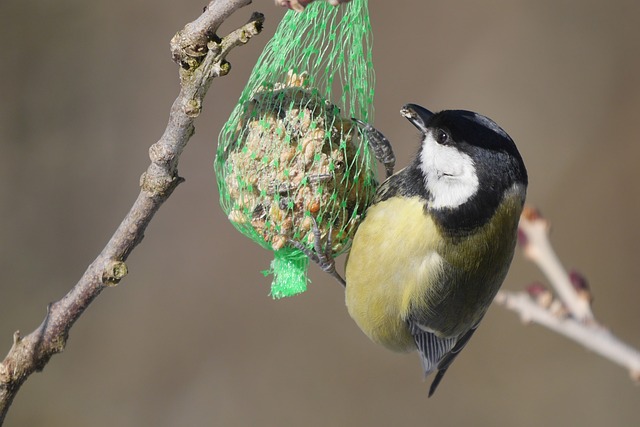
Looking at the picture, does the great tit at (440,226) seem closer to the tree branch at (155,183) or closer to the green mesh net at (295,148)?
the green mesh net at (295,148)

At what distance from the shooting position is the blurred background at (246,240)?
4.45 m

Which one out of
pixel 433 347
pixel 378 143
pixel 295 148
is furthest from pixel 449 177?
pixel 433 347

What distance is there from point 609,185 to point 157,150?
372 cm

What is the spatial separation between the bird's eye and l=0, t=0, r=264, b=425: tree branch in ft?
2.78

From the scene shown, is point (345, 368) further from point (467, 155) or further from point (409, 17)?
point (467, 155)

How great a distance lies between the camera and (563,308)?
129cm

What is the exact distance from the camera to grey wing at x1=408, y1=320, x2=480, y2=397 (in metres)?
2.66

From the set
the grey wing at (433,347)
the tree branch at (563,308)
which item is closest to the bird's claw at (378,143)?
the grey wing at (433,347)

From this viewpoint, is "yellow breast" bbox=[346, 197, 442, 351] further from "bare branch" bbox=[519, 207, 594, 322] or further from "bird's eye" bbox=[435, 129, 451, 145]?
"bare branch" bbox=[519, 207, 594, 322]

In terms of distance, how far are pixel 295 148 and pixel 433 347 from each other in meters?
0.96

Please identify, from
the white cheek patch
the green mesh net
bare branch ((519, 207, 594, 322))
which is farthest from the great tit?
bare branch ((519, 207, 594, 322))

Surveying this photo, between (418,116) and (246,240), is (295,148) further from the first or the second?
(246,240)

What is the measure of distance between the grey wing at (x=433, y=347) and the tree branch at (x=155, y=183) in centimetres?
113

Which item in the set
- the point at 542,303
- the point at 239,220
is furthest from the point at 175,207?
the point at 542,303
